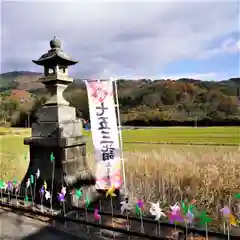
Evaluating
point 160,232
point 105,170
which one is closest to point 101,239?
point 160,232

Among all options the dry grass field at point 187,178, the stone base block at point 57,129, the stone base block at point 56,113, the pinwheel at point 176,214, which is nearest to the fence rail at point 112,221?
the pinwheel at point 176,214

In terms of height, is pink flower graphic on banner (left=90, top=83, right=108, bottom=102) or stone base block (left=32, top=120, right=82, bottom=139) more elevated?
pink flower graphic on banner (left=90, top=83, right=108, bottom=102)

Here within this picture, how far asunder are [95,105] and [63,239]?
199 centimetres

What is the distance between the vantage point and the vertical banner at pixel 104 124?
405 cm

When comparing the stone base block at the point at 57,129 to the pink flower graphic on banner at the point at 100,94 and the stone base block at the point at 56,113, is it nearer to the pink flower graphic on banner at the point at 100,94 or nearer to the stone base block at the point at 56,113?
the stone base block at the point at 56,113

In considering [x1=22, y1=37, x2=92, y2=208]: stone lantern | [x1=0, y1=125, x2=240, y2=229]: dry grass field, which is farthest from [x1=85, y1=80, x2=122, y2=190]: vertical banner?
[x1=0, y1=125, x2=240, y2=229]: dry grass field

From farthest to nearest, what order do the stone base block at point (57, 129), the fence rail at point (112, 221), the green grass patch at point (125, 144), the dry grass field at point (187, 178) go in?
the green grass patch at point (125, 144) < the stone base block at point (57, 129) < the dry grass field at point (187, 178) < the fence rail at point (112, 221)

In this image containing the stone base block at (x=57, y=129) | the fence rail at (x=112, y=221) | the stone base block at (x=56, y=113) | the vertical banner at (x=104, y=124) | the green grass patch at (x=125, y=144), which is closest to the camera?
the fence rail at (x=112, y=221)

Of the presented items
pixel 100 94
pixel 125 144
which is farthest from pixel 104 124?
pixel 125 144

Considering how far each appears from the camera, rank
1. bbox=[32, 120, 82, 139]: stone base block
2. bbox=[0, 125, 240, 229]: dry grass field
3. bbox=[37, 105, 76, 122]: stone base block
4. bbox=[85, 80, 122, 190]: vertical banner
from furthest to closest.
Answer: bbox=[37, 105, 76, 122]: stone base block → bbox=[32, 120, 82, 139]: stone base block → bbox=[0, 125, 240, 229]: dry grass field → bbox=[85, 80, 122, 190]: vertical banner

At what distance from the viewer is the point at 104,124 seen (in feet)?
13.3

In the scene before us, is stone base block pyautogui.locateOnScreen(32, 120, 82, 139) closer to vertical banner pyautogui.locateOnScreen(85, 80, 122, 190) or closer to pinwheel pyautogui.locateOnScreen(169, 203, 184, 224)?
vertical banner pyautogui.locateOnScreen(85, 80, 122, 190)

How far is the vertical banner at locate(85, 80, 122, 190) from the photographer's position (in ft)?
13.3

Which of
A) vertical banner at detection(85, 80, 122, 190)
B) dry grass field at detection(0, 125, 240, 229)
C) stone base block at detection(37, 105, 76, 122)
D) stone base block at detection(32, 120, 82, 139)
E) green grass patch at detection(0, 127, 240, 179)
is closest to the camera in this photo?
vertical banner at detection(85, 80, 122, 190)
